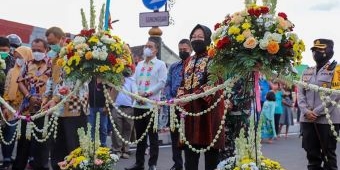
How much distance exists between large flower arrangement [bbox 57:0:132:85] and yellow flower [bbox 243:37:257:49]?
66.7 inches

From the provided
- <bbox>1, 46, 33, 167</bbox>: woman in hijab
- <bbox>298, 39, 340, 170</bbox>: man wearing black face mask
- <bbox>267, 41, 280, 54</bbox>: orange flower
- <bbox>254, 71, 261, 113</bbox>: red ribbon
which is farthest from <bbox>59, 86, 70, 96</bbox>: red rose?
<bbox>298, 39, 340, 170</bbox>: man wearing black face mask

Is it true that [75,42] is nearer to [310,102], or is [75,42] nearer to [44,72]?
[44,72]

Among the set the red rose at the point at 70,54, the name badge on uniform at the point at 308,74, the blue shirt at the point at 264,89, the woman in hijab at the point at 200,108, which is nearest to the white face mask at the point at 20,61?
the red rose at the point at 70,54

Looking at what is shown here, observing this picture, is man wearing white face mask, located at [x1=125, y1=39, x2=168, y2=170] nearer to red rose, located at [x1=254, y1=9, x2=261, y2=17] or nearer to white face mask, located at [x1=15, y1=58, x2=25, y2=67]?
white face mask, located at [x1=15, y1=58, x2=25, y2=67]

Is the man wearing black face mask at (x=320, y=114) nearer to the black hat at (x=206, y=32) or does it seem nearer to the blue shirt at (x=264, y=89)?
the black hat at (x=206, y=32)

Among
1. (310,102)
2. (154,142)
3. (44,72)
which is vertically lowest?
(154,142)

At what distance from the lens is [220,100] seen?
5.35 meters

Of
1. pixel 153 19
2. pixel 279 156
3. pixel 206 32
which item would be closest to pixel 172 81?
pixel 206 32

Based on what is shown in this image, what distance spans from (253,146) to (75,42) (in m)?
2.20

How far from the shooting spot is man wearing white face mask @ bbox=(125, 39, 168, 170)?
739cm

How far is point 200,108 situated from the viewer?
541 centimetres

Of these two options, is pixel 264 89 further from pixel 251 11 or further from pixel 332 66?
pixel 251 11

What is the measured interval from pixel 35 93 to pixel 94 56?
1.74 m

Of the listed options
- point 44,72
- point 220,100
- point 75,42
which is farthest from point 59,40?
point 220,100
